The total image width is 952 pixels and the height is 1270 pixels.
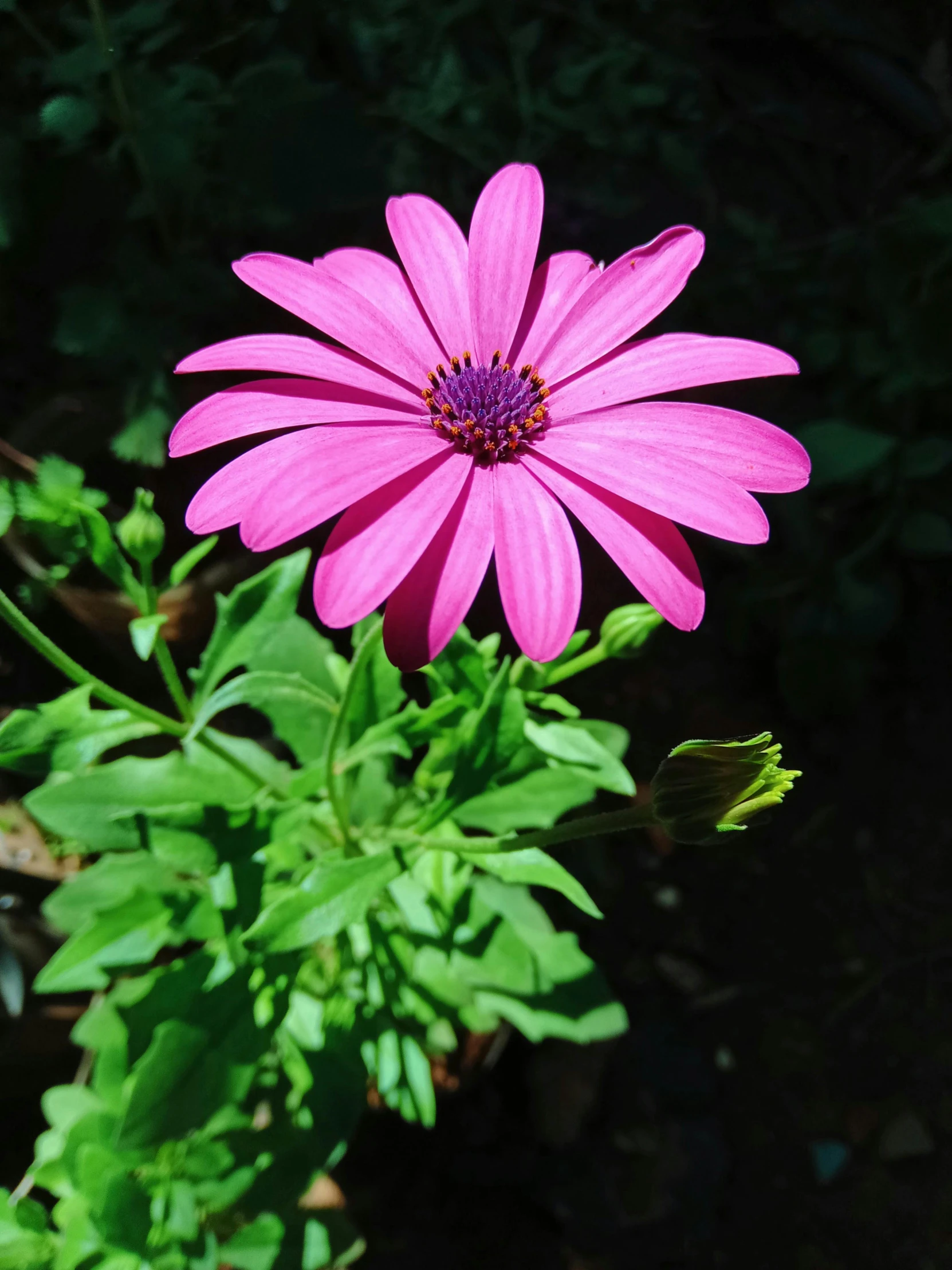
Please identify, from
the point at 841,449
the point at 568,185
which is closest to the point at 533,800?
the point at 841,449

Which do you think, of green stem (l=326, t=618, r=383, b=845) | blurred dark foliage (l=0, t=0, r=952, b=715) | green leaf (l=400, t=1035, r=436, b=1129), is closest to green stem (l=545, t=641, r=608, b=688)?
green stem (l=326, t=618, r=383, b=845)

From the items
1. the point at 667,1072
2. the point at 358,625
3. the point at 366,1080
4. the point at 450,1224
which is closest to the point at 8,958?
the point at 366,1080

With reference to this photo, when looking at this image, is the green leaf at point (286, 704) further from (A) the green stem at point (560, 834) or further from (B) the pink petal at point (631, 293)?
(B) the pink petal at point (631, 293)

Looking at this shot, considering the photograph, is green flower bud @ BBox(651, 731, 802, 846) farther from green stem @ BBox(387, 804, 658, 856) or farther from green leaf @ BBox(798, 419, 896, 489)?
green leaf @ BBox(798, 419, 896, 489)

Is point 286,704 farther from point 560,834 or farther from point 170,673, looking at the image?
point 560,834

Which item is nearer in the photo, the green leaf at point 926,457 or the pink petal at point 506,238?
the pink petal at point 506,238

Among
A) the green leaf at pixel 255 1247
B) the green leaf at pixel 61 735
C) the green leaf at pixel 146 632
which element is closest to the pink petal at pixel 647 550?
the green leaf at pixel 146 632

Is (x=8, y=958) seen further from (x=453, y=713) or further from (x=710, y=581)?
(x=710, y=581)
